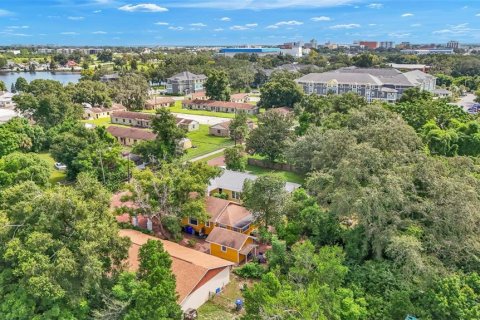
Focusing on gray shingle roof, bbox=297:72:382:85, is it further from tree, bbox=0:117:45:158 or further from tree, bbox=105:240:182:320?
tree, bbox=105:240:182:320

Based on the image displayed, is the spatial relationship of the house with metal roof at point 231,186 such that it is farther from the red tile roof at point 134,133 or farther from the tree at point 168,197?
the red tile roof at point 134,133

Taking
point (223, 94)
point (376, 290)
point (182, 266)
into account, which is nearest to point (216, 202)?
point (182, 266)

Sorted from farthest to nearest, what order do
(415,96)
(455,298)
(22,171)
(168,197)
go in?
(415,96) → (22,171) → (168,197) → (455,298)

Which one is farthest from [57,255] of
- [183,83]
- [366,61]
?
[366,61]

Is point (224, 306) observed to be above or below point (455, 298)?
below

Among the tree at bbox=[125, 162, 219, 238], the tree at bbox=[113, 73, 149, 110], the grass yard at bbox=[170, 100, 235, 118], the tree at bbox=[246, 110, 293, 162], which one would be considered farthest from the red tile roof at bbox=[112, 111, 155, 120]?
the tree at bbox=[125, 162, 219, 238]

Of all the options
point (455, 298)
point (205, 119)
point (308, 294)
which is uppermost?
point (205, 119)

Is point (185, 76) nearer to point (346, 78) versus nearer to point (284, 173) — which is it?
point (346, 78)

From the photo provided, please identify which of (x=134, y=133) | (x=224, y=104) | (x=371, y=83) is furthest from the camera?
(x=371, y=83)
